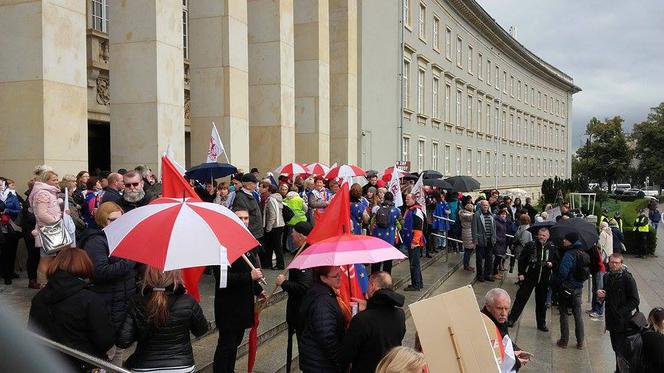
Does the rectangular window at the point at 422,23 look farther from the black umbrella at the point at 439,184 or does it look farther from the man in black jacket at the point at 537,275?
the man in black jacket at the point at 537,275

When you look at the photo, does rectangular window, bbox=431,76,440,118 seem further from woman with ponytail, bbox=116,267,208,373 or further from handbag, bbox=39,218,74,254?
woman with ponytail, bbox=116,267,208,373

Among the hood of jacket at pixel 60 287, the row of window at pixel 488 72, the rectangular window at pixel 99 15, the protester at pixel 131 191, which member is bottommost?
the hood of jacket at pixel 60 287

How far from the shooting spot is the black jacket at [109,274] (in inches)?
205

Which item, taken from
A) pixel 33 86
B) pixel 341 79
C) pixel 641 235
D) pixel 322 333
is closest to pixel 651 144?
pixel 641 235

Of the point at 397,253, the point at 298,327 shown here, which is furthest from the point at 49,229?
the point at 397,253

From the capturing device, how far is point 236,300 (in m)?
6.08

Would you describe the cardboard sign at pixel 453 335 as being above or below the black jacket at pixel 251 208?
below

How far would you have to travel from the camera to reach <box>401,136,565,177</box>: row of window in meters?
38.0

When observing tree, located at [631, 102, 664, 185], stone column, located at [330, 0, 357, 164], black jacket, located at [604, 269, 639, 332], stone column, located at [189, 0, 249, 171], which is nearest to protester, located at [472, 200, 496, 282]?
black jacket, located at [604, 269, 639, 332]

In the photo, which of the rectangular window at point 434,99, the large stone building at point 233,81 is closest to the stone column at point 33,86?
the large stone building at point 233,81

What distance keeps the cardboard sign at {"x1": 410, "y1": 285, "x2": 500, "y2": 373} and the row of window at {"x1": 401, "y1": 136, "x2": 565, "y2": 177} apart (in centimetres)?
2937

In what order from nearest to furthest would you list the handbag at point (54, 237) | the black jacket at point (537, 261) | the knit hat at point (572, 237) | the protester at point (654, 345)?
the protester at point (654, 345), the handbag at point (54, 237), the knit hat at point (572, 237), the black jacket at point (537, 261)

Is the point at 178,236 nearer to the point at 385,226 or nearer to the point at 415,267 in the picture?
the point at 385,226

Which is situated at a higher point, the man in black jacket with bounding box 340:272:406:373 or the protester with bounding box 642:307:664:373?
the man in black jacket with bounding box 340:272:406:373
